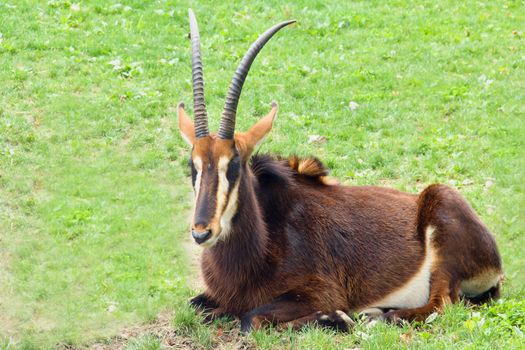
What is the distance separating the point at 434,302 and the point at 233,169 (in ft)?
8.75

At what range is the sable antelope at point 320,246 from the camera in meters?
9.70

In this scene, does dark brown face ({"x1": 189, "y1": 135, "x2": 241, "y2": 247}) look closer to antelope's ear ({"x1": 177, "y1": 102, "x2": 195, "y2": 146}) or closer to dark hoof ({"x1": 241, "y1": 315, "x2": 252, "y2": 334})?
antelope's ear ({"x1": 177, "y1": 102, "x2": 195, "y2": 146})

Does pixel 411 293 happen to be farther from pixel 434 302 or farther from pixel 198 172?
pixel 198 172

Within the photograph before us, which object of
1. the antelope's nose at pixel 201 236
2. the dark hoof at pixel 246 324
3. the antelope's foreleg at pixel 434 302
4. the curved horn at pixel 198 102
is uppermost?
the curved horn at pixel 198 102

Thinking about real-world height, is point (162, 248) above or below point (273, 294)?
below

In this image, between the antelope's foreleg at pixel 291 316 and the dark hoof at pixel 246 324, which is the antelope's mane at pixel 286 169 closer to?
the antelope's foreleg at pixel 291 316

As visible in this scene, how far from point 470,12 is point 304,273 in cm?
1217

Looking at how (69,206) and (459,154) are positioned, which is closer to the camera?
(69,206)

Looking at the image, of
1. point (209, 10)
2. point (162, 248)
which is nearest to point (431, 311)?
point (162, 248)

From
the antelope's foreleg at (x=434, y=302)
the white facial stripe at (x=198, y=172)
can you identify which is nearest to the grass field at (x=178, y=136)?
the antelope's foreleg at (x=434, y=302)

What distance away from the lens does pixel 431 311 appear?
989cm

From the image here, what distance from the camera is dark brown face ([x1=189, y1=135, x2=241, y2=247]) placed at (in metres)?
8.79

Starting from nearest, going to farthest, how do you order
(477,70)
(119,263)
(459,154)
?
(119,263), (459,154), (477,70)

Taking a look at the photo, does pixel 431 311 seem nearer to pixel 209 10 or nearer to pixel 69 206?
pixel 69 206
